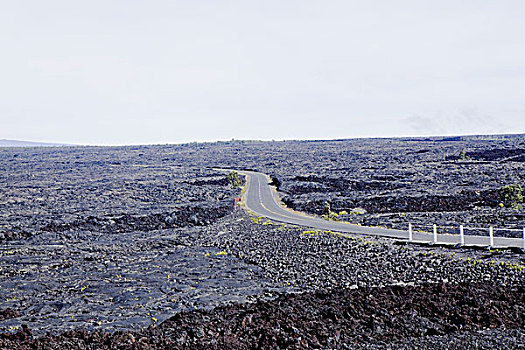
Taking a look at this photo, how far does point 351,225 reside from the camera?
38.4m

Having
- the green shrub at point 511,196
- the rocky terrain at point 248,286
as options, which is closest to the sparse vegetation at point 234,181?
the rocky terrain at point 248,286

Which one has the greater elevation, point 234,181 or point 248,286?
point 234,181

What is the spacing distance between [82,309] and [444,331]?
14.7m

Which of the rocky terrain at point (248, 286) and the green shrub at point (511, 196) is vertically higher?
the green shrub at point (511, 196)

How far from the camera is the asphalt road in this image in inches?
1080

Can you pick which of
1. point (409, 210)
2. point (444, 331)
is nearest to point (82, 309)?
point (444, 331)

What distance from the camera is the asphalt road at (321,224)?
27.4 meters

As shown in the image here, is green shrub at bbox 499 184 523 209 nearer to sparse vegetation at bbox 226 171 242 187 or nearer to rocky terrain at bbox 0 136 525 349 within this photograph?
rocky terrain at bbox 0 136 525 349

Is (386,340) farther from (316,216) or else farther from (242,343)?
(316,216)

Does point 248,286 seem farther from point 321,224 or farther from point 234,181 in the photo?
point 234,181

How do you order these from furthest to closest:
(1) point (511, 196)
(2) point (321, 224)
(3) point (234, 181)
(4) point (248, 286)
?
(3) point (234, 181) → (1) point (511, 196) → (2) point (321, 224) → (4) point (248, 286)

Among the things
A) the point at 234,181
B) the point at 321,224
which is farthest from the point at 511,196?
the point at 234,181

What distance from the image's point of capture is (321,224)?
39.8 m

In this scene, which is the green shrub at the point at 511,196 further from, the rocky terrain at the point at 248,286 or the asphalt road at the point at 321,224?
the asphalt road at the point at 321,224
